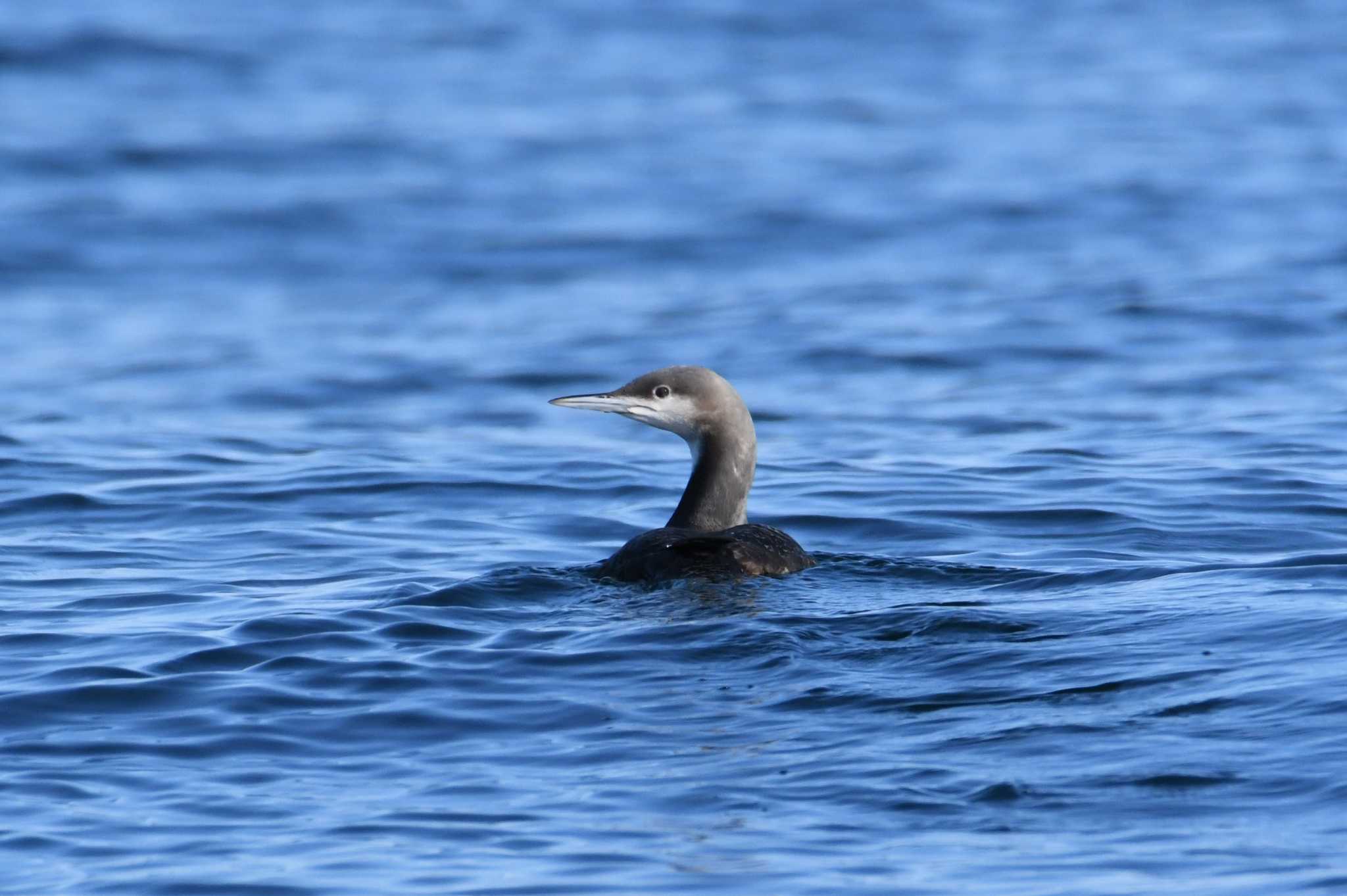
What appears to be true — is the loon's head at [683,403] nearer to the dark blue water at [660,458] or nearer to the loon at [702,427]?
the loon at [702,427]

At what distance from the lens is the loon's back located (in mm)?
6914

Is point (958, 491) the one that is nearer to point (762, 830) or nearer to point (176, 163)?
point (762, 830)

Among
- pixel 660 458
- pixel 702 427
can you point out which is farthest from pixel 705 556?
pixel 660 458

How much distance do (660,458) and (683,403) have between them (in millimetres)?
2891

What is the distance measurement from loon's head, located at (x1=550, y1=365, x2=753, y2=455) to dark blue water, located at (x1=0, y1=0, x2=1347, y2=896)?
66cm

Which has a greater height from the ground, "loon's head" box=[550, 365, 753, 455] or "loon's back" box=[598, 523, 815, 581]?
"loon's head" box=[550, 365, 753, 455]

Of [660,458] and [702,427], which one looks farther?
[660,458]

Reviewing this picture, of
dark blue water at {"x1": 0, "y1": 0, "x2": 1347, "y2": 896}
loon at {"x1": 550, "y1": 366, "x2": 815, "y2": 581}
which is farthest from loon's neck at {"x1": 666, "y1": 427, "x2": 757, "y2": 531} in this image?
dark blue water at {"x1": 0, "y1": 0, "x2": 1347, "y2": 896}

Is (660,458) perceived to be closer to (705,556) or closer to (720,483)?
(720,483)

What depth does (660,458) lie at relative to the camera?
10719 millimetres

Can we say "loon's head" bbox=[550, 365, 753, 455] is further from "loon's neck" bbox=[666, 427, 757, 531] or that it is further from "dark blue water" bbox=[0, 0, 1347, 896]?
"dark blue water" bbox=[0, 0, 1347, 896]

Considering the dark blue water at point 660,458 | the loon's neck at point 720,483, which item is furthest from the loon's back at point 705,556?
the loon's neck at point 720,483

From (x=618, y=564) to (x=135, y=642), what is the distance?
1.75 metres

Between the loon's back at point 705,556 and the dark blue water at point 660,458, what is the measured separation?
5.5 inches
